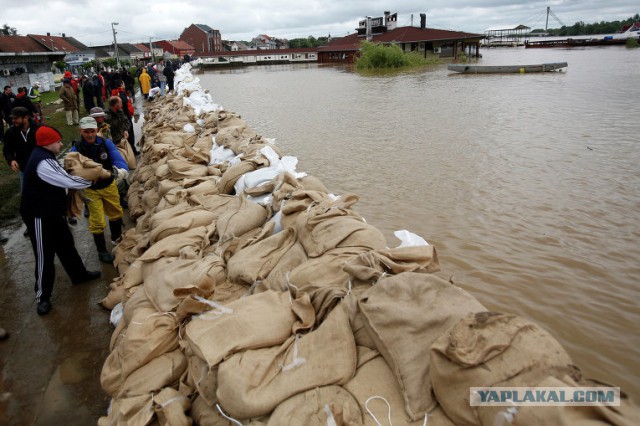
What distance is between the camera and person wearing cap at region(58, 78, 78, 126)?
33.6ft

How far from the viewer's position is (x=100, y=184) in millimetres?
3945

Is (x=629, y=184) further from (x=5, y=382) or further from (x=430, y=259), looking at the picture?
(x=5, y=382)

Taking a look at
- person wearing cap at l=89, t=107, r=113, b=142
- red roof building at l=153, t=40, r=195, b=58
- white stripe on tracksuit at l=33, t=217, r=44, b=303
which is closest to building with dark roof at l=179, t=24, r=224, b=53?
red roof building at l=153, t=40, r=195, b=58

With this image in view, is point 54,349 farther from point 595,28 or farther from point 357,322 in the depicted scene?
point 595,28

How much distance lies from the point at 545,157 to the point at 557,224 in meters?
2.93

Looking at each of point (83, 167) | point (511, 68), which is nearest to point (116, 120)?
point (83, 167)

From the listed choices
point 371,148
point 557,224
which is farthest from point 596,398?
point 371,148

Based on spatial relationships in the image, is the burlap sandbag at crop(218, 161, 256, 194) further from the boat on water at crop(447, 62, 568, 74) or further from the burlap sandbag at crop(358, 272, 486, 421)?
the boat on water at crop(447, 62, 568, 74)

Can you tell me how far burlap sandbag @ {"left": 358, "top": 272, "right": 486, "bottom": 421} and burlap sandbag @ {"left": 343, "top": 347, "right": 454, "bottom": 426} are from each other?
35mm

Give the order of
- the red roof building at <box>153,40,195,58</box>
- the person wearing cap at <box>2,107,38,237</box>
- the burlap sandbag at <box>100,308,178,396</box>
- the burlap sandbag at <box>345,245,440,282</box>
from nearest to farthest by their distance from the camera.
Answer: the burlap sandbag at <box>345,245,440,282</box> < the burlap sandbag at <box>100,308,178,396</box> < the person wearing cap at <box>2,107,38,237</box> < the red roof building at <box>153,40,195,58</box>

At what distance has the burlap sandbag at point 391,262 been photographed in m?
2.04

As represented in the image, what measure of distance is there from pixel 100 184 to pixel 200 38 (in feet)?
238

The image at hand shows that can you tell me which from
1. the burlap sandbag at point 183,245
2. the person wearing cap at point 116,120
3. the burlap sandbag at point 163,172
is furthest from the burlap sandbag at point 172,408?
the person wearing cap at point 116,120

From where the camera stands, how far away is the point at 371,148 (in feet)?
27.4
